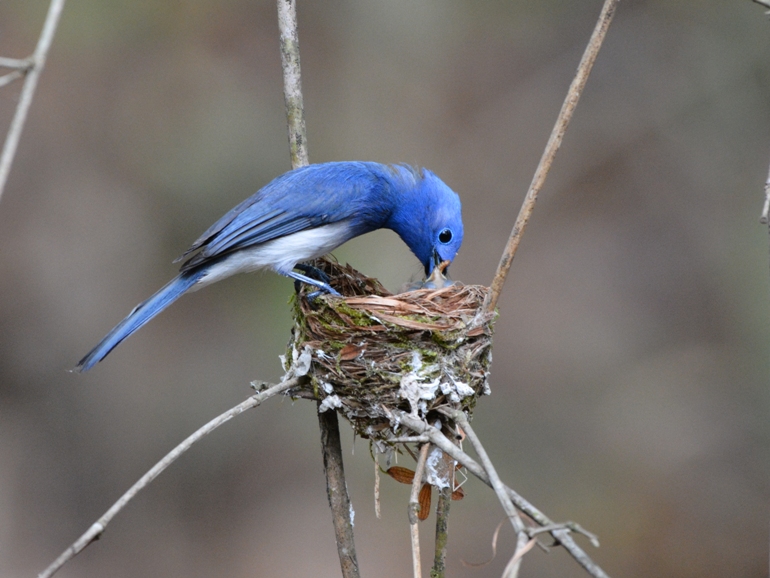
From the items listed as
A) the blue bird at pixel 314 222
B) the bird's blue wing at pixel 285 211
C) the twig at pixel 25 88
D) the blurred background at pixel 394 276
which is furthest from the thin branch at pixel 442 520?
the blurred background at pixel 394 276

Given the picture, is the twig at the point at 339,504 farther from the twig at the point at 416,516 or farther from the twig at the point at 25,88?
the twig at the point at 25,88

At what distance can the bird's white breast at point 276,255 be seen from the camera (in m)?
4.55

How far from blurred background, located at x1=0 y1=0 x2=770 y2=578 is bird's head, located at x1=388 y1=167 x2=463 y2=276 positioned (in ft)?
8.40

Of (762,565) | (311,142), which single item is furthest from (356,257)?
(762,565)

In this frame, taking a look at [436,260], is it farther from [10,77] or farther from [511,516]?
[10,77]

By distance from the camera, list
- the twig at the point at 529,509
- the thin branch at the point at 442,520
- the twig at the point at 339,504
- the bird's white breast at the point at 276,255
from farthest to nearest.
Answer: the bird's white breast at the point at 276,255 < the twig at the point at 339,504 < the thin branch at the point at 442,520 < the twig at the point at 529,509

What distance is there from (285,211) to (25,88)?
2.55 m

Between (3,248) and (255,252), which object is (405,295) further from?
(3,248)

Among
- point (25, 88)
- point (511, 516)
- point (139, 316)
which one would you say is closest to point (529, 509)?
point (511, 516)

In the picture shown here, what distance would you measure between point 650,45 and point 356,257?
398cm

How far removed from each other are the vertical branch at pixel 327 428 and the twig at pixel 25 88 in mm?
1990

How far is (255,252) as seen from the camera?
4.58 meters

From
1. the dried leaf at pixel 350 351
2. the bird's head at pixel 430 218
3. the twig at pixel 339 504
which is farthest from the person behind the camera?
the bird's head at pixel 430 218

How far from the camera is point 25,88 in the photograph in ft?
6.48
